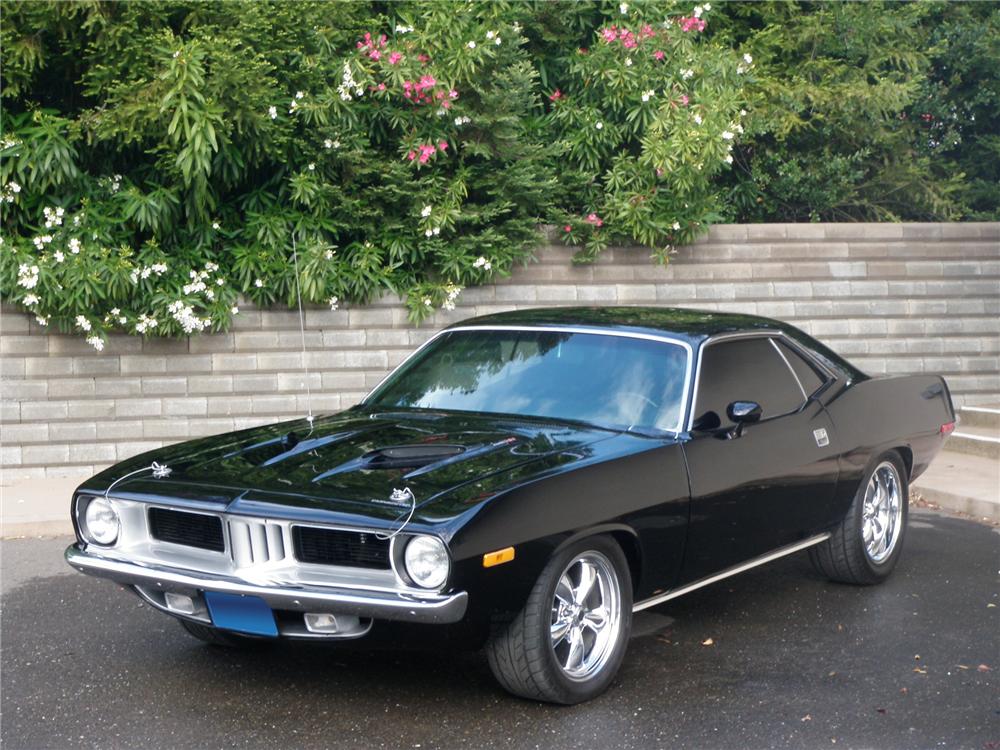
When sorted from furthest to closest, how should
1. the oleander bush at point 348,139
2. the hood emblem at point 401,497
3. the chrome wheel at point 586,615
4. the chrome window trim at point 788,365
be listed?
the oleander bush at point 348,139 → the chrome window trim at point 788,365 → the chrome wheel at point 586,615 → the hood emblem at point 401,497

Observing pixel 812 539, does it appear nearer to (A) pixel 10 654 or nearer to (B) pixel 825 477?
(B) pixel 825 477

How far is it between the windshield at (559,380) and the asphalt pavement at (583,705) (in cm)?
106

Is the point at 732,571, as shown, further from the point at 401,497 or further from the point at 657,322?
the point at 401,497

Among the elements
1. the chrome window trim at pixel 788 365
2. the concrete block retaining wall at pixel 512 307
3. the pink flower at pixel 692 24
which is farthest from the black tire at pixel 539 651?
the pink flower at pixel 692 24

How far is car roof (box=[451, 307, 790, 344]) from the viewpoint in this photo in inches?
230

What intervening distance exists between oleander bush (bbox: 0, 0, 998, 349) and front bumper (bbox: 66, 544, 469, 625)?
5.50 metres

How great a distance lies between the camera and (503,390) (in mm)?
5727

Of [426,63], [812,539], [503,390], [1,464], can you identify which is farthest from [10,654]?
[426,63]

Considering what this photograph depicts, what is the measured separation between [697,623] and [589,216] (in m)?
5.63

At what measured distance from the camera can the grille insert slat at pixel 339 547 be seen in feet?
14.3

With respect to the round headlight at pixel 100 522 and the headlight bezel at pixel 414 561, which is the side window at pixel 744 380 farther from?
the round headlight at pixel 100 522

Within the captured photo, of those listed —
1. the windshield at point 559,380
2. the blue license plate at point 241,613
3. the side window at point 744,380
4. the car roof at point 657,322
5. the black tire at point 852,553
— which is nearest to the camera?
the blue license plate at point 241,613

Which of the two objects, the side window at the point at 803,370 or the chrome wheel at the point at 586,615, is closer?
the chrome wheel at the point at 586,615

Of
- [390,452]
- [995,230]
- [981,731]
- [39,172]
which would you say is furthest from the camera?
[995,230]
